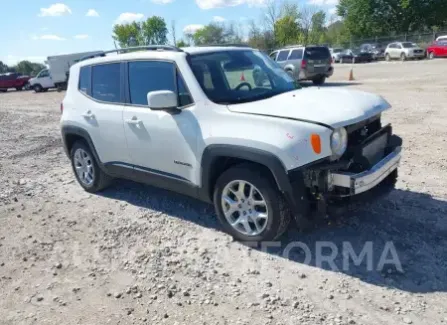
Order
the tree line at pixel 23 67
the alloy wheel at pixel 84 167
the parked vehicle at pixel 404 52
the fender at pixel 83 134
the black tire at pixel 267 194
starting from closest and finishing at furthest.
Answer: the black tire at pixel 267 194
the fender at pixel 83 134
the alloy wheel at pixel 84 167
the parked vehicle at pixel 404 52
the tree line at pixel 23 67

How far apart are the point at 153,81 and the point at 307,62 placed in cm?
1525

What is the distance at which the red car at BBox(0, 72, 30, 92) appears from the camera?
125 feet

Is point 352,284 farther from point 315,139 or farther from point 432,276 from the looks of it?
point 315,139

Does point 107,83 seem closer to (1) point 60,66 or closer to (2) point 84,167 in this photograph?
(2) point 84,167

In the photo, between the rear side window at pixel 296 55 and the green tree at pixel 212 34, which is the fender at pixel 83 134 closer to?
the rear side window at pixel 296 55

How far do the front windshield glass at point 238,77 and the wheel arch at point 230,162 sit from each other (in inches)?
20.5

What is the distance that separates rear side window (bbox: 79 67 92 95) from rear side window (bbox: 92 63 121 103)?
0.36ft

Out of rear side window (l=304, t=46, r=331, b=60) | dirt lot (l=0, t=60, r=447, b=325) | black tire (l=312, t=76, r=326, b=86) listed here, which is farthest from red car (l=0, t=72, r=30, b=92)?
dirt lot (l=0, t=60, r=447, b=325)

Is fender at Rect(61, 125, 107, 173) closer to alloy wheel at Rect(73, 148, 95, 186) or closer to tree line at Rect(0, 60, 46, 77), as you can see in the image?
alloy wheel at Rect(73, 148, 95, 186)

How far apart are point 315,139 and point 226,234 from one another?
4.93 feet

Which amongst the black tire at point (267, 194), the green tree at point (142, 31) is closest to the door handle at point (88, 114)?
the black tire at point (267, 194)

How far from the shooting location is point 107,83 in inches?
204

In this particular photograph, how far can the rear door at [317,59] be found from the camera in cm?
1881

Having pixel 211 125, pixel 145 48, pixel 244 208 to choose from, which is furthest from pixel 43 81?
pixel 244 208
